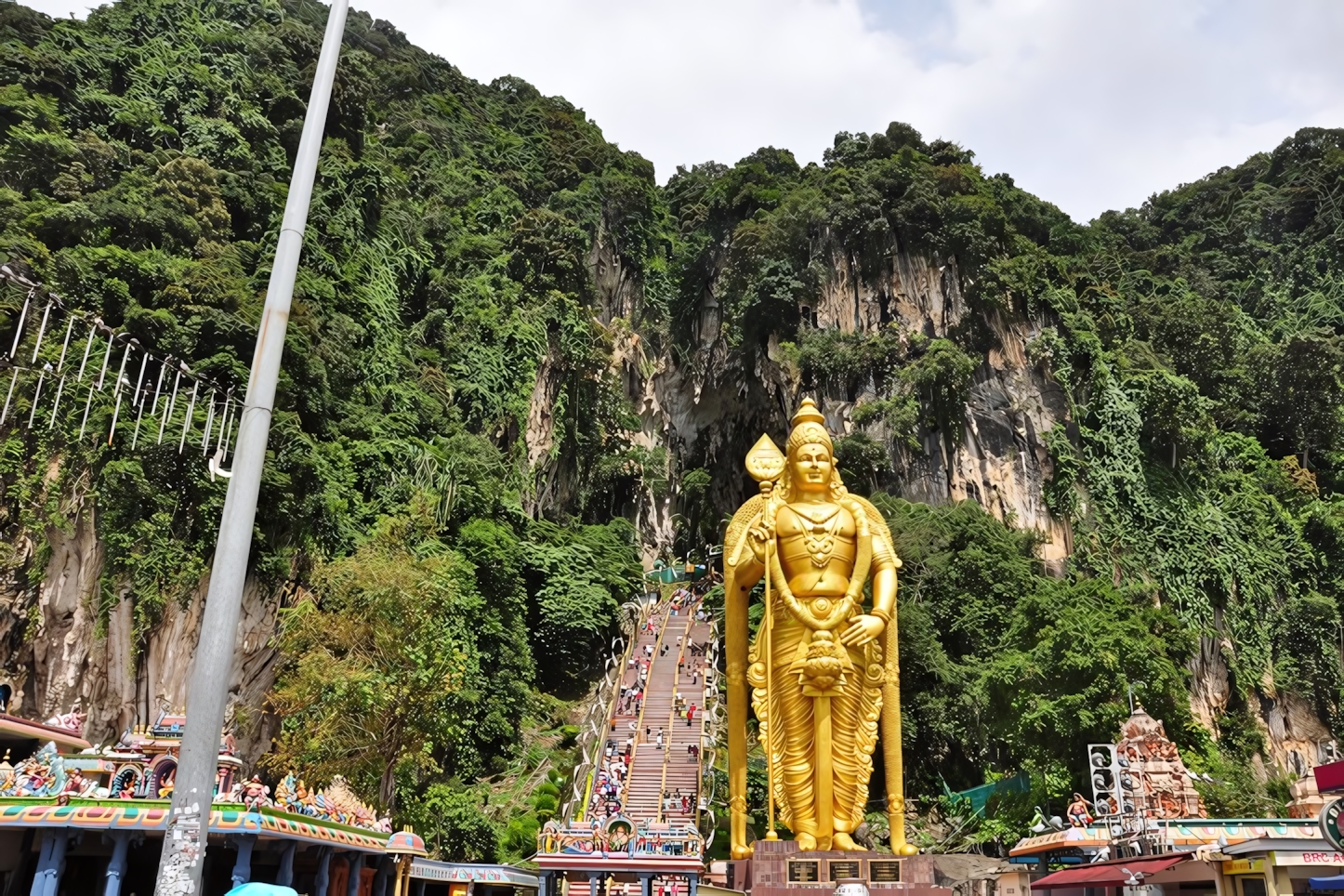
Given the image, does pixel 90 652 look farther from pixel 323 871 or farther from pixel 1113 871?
pixel 1113 871

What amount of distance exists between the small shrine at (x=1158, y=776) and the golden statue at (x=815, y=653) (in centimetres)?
522

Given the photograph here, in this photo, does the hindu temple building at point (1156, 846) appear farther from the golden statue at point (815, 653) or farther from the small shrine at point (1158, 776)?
the golden statue at point (815, 653)

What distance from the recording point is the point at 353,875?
37.2 ft

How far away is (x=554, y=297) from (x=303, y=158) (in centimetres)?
2431

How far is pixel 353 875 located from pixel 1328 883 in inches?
388

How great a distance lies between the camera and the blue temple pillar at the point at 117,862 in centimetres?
805

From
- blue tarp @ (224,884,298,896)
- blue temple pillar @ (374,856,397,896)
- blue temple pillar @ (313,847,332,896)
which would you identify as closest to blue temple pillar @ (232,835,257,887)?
blue temple pillar @ (313,847,332,896)

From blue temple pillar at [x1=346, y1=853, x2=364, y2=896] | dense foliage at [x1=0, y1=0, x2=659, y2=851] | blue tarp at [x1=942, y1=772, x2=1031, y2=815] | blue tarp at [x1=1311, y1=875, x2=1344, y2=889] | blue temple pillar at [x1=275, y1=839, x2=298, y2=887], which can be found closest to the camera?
blue tarp at [x1=1311, y1=875, x2=1344, y2=889]

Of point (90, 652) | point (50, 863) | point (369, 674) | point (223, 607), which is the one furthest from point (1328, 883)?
point (90, 652)

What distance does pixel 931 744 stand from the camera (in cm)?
1867

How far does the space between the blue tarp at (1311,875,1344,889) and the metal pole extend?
863cm

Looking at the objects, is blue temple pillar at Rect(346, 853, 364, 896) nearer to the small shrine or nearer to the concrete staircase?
the concrete staircase

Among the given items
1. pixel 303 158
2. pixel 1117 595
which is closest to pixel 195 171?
pixel 303 158

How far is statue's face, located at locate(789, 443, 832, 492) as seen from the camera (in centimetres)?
893
